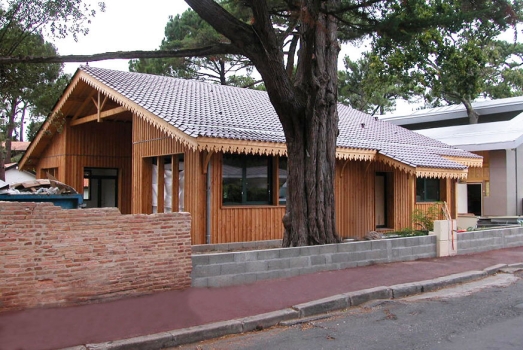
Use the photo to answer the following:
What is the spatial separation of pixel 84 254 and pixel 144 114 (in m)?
6.90

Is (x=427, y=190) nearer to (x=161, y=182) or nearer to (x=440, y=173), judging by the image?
(x=440, y=173)

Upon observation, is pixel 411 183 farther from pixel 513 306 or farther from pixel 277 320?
pixel 277 320

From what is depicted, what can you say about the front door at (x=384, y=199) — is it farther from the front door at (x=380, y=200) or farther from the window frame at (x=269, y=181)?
the window frame at (x=269, y=181)

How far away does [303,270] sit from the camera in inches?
397

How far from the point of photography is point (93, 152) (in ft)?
66.4

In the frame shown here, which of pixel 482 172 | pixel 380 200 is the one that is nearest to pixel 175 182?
pixel 380 200

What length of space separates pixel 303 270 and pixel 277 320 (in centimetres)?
260

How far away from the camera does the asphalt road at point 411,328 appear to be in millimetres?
6414

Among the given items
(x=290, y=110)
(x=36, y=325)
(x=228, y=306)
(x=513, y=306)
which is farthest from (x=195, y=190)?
(x=513, y=306)

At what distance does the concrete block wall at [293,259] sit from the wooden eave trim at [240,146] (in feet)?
11.4

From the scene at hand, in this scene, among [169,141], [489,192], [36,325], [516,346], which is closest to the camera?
[516,346]

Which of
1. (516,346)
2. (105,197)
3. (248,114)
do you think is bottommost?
(516,346)

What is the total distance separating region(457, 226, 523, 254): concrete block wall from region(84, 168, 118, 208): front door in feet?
42.9

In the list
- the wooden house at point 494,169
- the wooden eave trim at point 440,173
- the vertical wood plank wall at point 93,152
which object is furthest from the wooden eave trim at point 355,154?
the vertical wood plank wall at point 93,152
